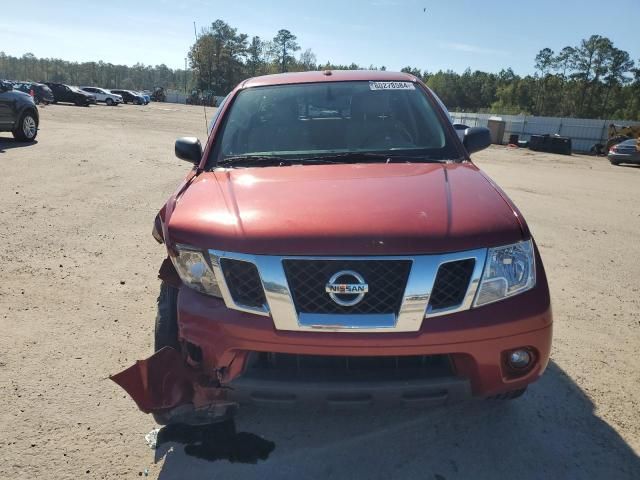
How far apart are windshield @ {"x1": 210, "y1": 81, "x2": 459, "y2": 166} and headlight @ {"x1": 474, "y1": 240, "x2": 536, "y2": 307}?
1.09 metres

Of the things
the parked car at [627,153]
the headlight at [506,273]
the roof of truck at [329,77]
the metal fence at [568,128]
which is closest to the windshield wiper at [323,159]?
the roof of truck at [329,77]

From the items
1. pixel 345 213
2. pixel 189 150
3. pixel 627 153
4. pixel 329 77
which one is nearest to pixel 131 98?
pixel 627 153

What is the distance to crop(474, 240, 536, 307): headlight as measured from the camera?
2.12 metres

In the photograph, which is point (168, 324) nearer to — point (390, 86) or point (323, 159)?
point (323, 159)

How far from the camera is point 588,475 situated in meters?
2.28

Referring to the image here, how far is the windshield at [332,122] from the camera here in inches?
127

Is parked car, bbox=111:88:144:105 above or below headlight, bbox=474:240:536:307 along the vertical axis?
above

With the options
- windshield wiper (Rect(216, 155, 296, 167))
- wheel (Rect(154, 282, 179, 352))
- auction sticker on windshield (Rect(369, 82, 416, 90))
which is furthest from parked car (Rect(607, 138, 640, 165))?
wheel (Rect(154, 282, 179, 352))

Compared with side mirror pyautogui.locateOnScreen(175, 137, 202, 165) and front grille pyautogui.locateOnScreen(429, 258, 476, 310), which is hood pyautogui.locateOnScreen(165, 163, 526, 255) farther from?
side mirror pyautogui.locateOnScreen(175, 137, 202, 165)

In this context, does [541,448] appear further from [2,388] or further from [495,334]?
[2,388]

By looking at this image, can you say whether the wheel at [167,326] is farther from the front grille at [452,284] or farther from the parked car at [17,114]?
the parked car at [17,114]

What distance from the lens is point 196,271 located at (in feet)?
7.39

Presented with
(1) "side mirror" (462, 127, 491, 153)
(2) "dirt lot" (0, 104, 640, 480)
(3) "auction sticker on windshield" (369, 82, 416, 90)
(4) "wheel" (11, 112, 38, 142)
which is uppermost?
(3) "auction sticker on windshield" (369, 82, 416, 90)

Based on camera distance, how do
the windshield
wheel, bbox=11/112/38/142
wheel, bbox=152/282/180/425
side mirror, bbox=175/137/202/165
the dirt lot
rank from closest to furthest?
the dirt lot
wheel, bbox=152/282/180/425
the windshield
side mirror, bbox=175/137/202/165
wheel, bbox=11/112/38/142
